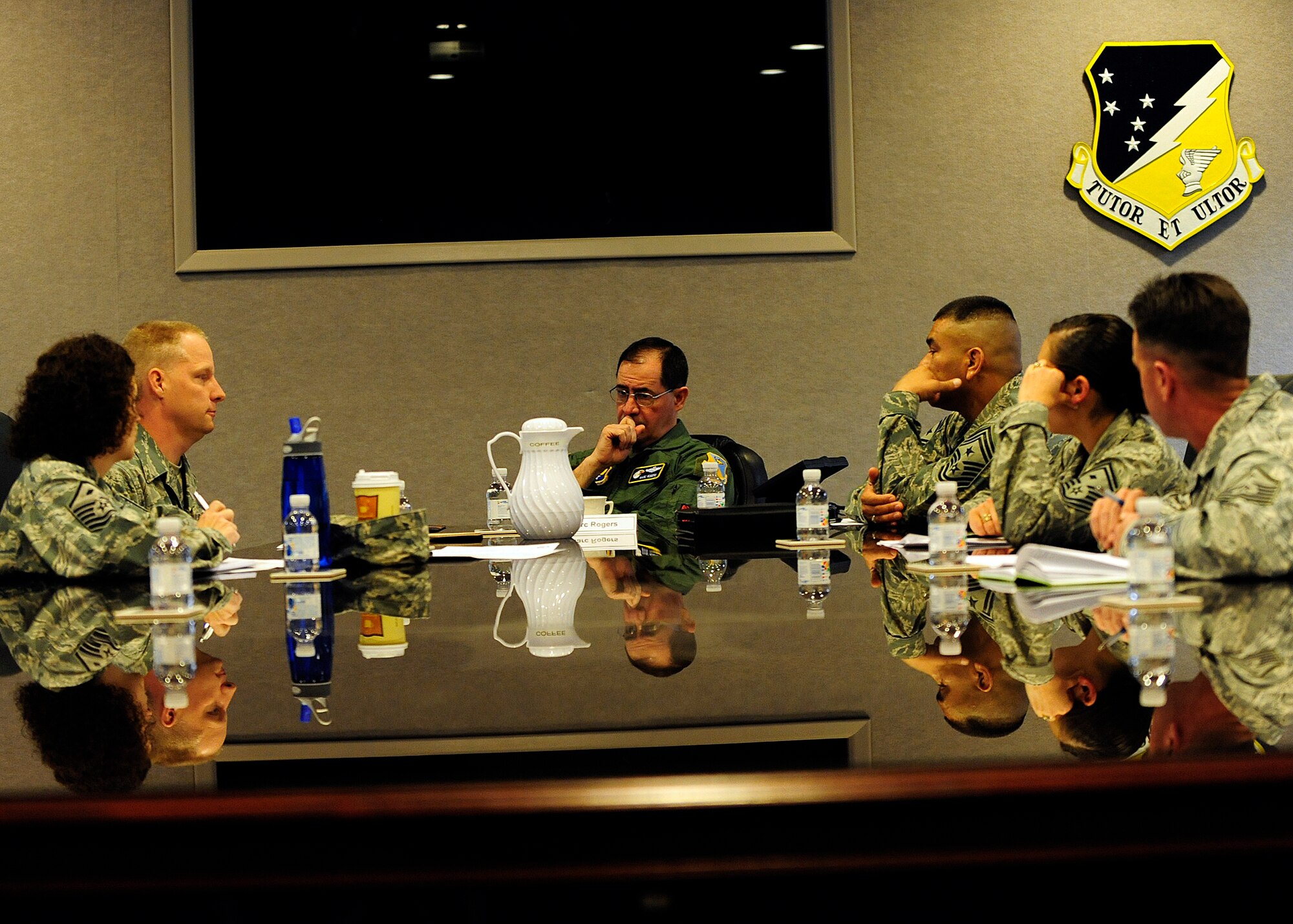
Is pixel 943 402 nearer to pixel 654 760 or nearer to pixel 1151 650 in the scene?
pixel 1151 650

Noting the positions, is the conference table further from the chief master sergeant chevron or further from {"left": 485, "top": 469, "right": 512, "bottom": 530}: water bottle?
the chief master sergeant chevron

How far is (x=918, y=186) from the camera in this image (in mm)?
4242

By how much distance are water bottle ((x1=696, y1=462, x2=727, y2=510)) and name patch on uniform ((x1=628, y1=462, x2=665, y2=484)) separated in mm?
340

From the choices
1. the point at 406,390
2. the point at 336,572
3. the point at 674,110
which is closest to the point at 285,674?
the point at 336,572

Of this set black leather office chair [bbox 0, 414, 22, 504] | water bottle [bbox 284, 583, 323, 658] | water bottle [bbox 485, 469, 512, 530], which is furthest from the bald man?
black leather office chair [bbox 0, 414, 22, 504]

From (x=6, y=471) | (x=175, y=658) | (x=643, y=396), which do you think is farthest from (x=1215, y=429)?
(x=6, y=471)

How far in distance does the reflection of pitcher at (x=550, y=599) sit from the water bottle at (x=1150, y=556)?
23.6 inches

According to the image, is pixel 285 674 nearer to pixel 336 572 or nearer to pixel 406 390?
pixel 336 572

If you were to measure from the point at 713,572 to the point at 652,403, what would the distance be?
164 centimetres

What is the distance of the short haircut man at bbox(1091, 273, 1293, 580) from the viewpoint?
1.43 meters

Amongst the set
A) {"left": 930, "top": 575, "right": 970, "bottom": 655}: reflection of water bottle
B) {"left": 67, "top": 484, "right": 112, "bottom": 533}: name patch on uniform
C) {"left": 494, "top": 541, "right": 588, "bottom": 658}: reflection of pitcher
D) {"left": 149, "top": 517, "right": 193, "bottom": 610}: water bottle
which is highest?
{"left": 67, "top": 484, "right": 112, "bottom": 533}: name patch on uniform

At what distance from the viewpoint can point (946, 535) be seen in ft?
5.89

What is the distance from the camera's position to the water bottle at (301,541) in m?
1.92

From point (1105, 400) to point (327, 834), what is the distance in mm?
1848
